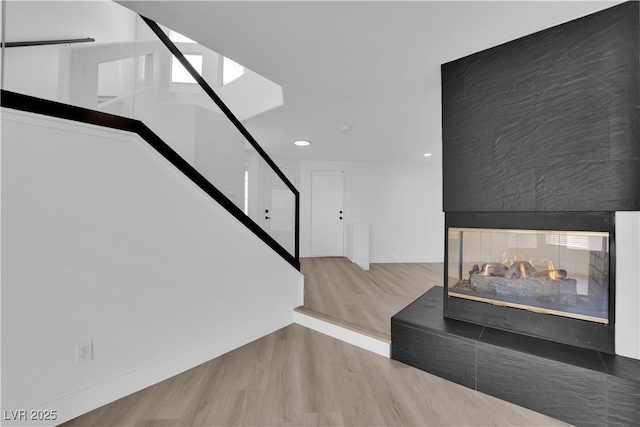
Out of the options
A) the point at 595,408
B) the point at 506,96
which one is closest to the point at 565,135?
the point at 506,96

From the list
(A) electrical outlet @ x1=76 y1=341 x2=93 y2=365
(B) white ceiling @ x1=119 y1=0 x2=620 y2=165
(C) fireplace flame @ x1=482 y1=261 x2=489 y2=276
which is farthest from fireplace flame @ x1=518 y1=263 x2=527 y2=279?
(A) electrical outlet @ x1=76 y1=341 x2=93 y2=365

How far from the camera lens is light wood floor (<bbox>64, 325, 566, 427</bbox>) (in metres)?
1.63

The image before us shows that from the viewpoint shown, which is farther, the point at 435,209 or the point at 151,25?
the point at 435,209

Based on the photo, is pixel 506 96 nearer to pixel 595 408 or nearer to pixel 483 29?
pixel 483 29

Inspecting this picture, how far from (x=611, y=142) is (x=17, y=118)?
3.14 meters

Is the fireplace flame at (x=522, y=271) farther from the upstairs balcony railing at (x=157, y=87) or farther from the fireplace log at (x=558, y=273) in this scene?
the upstairs balcony railing at (x=157, y=87)

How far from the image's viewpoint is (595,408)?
1.52m

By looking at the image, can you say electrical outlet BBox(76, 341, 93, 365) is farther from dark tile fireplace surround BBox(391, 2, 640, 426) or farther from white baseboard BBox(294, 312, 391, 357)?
dark tile fireplace surround BBox(391, 2, 640, 426)

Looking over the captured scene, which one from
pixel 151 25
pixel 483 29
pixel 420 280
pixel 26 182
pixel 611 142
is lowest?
pixel 420 280

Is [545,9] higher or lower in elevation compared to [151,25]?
lower

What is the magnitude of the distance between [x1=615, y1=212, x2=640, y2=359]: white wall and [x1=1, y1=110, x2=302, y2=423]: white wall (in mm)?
2585

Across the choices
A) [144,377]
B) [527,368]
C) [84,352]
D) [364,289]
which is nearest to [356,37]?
[527,368]

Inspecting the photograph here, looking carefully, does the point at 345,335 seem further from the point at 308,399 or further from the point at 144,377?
the point at 144,377

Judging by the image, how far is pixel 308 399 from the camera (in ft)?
5.99
